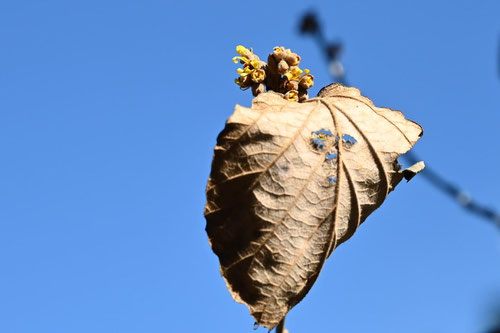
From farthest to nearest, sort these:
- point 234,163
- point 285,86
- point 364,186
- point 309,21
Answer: point 309,21, point 285,86, point 364,186, point 234,163

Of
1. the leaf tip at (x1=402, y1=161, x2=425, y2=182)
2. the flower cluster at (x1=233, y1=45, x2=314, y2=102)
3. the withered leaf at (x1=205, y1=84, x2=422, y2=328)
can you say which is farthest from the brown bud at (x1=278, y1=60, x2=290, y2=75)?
the leaf tip at (x1=402, y1=161, x2=425, y2=182)

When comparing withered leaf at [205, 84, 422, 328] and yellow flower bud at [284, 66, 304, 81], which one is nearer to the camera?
withered leaf at [205, 84, 422, 328]

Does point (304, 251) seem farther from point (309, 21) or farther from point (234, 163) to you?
point (309, 21)

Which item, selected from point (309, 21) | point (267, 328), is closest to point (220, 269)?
point (267, 328)

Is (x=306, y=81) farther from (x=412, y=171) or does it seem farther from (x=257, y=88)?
(x=412, y=171)

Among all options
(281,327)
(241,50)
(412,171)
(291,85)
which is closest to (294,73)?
(291,85)

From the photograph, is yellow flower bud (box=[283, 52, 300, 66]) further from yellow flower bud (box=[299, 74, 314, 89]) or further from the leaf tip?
the leaf tip

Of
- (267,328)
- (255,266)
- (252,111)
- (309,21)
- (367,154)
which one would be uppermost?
(309,21)
